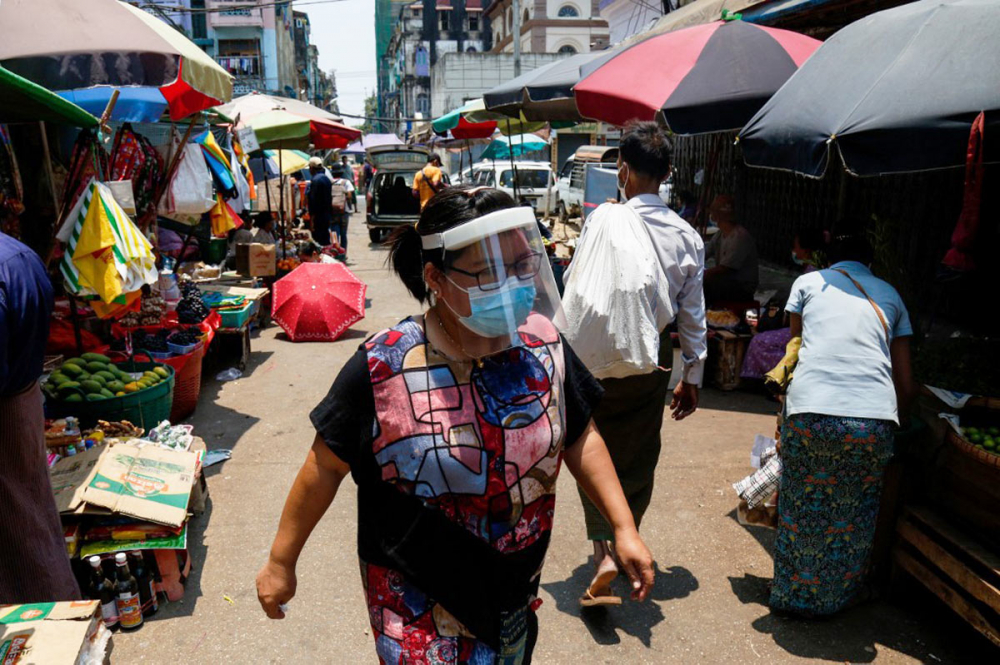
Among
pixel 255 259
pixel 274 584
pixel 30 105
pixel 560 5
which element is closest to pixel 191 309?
pixel 255 259

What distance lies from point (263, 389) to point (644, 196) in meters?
4.55

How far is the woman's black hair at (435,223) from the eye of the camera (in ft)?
5.74

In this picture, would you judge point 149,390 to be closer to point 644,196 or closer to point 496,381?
point 644,196

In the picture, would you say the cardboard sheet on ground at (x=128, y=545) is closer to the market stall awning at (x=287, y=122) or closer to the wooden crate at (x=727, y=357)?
the wooden crate at (x=727, y=357)

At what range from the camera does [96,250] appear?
436 centimetres

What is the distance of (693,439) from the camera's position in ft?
18.1

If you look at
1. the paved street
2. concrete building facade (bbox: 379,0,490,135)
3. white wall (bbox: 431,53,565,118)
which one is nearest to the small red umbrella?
the paved street

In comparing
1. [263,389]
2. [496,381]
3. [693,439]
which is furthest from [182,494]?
[693,439]

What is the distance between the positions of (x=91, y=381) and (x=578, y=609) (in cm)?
318

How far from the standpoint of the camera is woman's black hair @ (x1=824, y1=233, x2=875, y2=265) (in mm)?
3298

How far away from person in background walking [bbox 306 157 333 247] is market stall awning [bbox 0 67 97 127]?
9705 mm

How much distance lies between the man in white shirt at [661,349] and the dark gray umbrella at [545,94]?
3986 millimetres

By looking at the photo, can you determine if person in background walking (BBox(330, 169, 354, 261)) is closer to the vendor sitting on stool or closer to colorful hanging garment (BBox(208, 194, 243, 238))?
colorful hanging garment (BBox(208, 194, 243, 238))

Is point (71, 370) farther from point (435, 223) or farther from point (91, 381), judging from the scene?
point (435, 223)
